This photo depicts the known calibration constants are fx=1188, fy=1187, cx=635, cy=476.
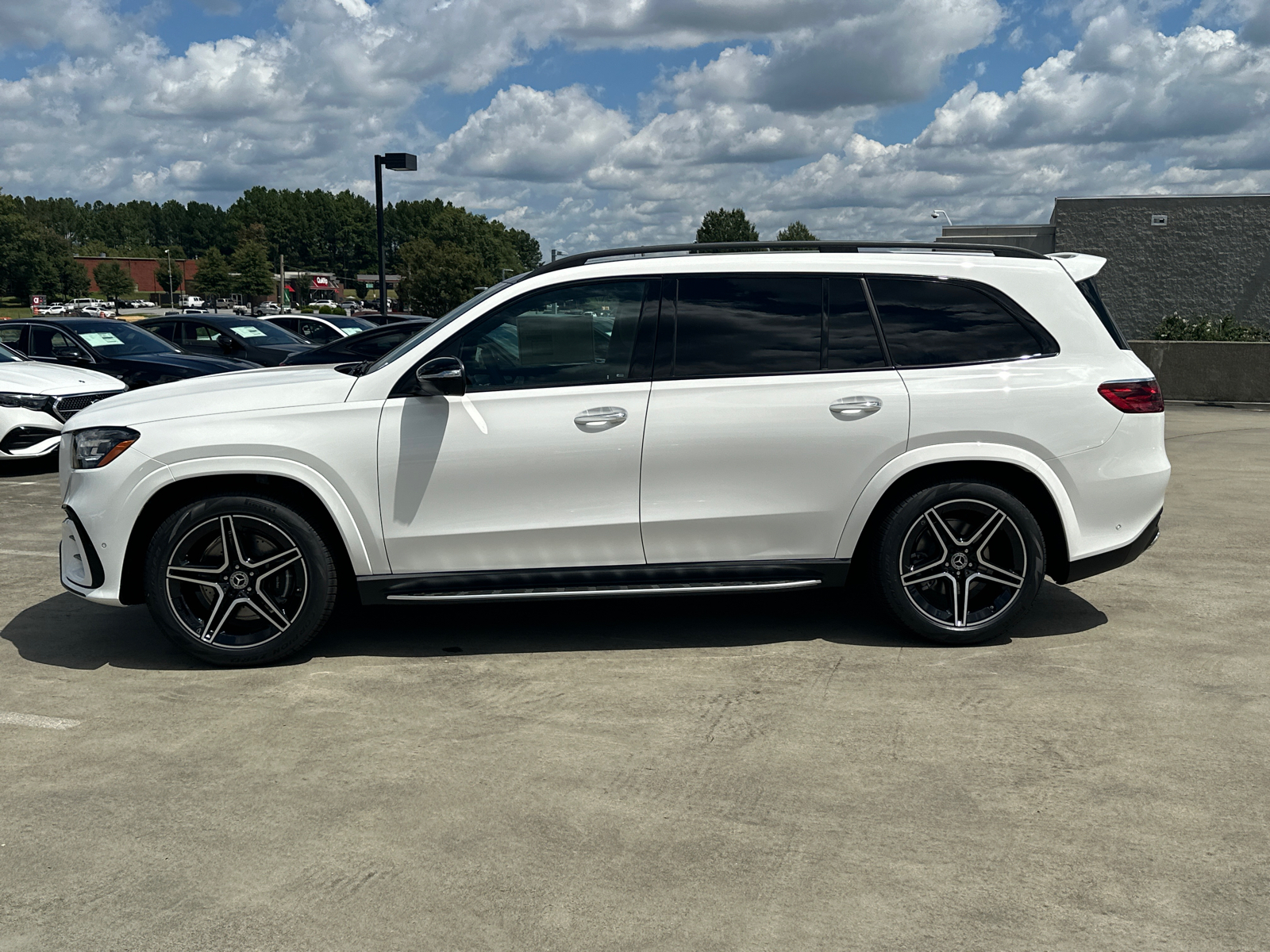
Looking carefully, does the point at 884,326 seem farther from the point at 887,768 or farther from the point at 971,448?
the point at 887,768

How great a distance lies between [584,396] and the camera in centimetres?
518

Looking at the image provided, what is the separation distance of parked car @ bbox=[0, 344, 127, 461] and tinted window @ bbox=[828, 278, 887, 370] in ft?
27.1

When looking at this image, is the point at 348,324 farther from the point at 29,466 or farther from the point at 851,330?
the point at 851,330

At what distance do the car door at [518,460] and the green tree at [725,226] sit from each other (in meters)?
147

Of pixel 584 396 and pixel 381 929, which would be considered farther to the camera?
pixel 584 396

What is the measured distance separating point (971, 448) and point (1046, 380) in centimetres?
47

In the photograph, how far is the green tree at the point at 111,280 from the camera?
476 ft

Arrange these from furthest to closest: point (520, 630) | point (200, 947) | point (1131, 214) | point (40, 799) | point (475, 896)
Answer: point (1131, 214) → point (520, 630) → point (40, 799) → point (475, 896) → point (200, 947)

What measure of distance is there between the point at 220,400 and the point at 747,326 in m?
2.37

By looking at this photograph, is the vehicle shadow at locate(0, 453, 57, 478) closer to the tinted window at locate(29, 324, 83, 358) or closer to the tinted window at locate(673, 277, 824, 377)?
the tinted window at locate(29, 324, 83, 358)

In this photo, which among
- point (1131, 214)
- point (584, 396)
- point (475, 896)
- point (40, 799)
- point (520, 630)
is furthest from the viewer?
point (1131, 214)

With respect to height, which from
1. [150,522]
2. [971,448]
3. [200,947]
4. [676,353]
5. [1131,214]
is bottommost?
[200,947]

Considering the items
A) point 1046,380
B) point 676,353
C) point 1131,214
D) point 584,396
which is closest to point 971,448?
point 1046,380

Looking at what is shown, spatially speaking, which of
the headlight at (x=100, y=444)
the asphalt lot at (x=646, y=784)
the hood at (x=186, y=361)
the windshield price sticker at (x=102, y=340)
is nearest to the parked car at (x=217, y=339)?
the windshield price sticker at (x=102, y=340)
